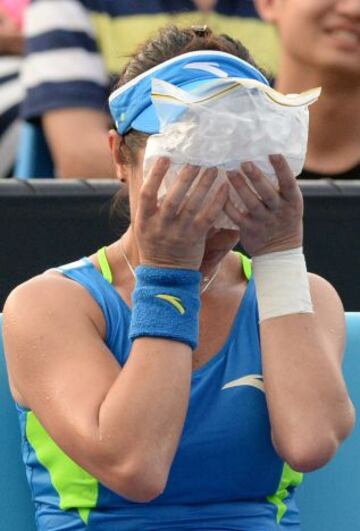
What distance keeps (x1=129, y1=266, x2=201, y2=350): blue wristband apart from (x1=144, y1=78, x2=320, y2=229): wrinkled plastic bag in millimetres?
110

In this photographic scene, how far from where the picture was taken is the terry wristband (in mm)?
2375

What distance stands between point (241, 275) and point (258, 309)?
6.5 inches

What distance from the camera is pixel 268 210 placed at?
7.48 feet

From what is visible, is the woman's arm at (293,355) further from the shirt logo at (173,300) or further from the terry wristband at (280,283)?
Answer: the shirt logo at (173,300)

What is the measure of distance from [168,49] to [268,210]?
36 centimetres

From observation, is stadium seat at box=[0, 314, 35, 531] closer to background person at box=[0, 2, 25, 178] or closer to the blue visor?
the blue visor

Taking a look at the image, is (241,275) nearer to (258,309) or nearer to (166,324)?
(258,309)

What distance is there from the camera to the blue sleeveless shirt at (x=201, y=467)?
2.37 m

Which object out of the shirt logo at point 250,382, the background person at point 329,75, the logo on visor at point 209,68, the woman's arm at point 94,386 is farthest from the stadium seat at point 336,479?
the background person at point 329,75

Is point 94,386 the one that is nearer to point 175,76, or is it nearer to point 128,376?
point 128,376

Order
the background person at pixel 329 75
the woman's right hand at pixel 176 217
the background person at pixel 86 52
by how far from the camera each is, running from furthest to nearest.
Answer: the background person at pixel 86 52
the background person at pixel 329 75
the woman's right hand at pixel 176 217

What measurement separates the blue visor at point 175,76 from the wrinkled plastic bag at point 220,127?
3.4 inches

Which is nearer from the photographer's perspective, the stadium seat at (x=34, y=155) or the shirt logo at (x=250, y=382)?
the shirt logo at (x=250, y=382)

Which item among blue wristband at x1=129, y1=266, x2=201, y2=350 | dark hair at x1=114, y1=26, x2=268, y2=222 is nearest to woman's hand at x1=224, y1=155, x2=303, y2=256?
blue wristband at x1=129, y1=266, x2=201, y2=350
